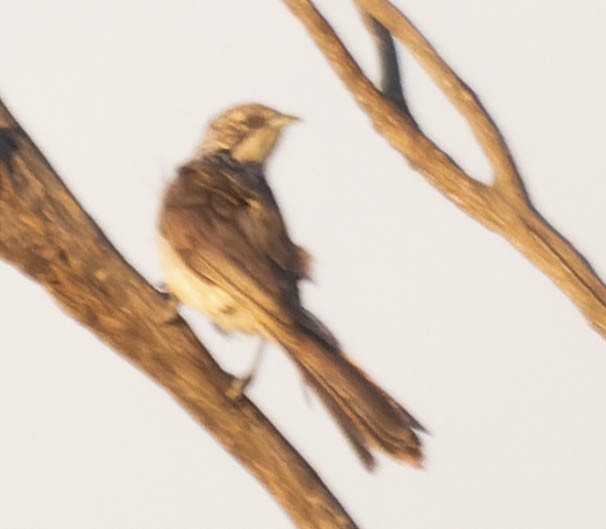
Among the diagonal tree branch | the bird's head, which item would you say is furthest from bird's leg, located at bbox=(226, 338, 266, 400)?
the bird's head

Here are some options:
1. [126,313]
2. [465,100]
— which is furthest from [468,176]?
[126,313]

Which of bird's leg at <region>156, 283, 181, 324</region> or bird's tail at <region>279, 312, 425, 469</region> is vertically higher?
bird's leg at <region>156, 283, 181, 324</region>

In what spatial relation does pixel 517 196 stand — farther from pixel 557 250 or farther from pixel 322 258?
pixel 322 258

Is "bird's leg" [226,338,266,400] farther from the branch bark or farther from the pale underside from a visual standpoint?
the branch bark

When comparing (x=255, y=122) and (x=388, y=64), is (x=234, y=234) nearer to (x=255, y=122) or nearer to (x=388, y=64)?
(x=255, y=122)

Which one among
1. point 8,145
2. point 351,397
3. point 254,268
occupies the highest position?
point 8,145

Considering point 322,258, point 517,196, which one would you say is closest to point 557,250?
point 517,196
